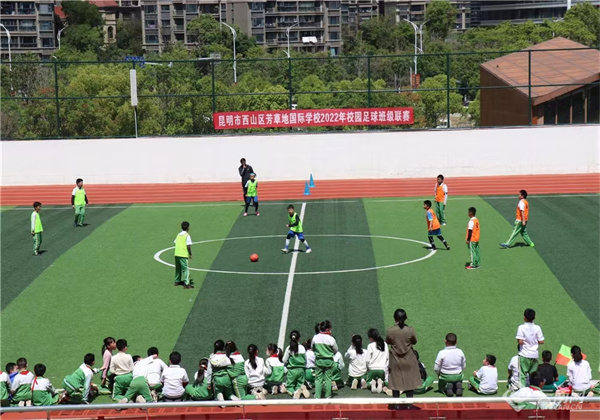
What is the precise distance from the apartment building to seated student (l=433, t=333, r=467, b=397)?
142 meters

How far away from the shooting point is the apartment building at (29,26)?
483 feet

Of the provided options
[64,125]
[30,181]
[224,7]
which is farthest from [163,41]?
[30,181]

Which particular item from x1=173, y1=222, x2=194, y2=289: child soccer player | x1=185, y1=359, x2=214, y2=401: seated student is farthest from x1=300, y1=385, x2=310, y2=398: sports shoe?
x1=173, y1=222, x2=194, y2=289: child soccer player

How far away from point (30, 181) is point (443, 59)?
6620 centimetres

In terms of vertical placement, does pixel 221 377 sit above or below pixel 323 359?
below

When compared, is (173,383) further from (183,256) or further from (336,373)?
(183,256)

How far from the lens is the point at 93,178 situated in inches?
1688

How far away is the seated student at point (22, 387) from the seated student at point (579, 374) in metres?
9.34

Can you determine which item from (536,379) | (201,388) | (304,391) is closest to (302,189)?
(304,391)

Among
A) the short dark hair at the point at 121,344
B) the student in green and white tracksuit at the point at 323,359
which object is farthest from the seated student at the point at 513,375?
the short dark hair at the point at 121,344

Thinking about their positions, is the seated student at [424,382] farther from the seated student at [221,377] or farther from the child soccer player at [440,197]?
the child soccer player at [440,197]

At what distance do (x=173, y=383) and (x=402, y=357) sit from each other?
4168mm

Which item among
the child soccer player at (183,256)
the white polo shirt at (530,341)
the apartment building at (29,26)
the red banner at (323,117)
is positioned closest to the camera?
the white polo shirt at (530,341)

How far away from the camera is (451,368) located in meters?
15.9
